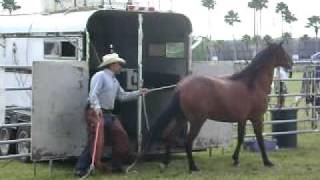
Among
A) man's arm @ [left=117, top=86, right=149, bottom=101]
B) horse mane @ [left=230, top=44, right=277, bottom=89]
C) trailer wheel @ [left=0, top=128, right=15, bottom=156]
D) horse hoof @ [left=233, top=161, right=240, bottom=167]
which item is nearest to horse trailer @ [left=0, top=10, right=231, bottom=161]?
trailer wheel @ [left=0, top=128, right=15, bottom=156]

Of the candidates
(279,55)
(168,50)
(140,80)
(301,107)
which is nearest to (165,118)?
(140,80)

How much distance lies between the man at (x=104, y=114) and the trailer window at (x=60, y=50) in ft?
2.55

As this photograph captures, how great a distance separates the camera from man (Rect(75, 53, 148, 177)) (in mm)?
9281

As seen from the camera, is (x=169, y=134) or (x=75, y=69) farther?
(x=169, y=134)

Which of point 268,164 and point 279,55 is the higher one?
point 279,55

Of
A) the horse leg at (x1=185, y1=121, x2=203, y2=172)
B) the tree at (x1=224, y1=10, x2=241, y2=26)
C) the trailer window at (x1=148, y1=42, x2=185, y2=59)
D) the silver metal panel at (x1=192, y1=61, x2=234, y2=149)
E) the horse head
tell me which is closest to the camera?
the horse leg at (x1=185, y1=121, x2=203, y2=172)

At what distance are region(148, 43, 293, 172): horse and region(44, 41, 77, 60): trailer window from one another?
1.66 m

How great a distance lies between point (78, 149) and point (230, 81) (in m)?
2.54

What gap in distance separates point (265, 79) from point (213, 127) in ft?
4.43

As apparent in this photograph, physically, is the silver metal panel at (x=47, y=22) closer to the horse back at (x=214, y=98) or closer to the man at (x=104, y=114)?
the man at (x=104, y=114)

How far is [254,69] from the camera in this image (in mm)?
10531

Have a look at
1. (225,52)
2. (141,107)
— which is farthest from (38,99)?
(225,52)

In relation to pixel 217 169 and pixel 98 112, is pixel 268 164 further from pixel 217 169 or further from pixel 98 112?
pixel 98 112

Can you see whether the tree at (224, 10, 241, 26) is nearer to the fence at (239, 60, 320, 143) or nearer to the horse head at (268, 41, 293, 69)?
the fence at (239, 60, 320, 143)
